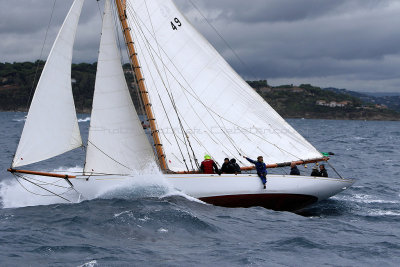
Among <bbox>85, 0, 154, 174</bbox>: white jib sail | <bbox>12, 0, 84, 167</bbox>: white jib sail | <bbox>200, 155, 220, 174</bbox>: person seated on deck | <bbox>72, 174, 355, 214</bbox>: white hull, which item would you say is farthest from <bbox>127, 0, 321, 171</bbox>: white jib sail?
<bbox>12, 0, 84, 167</bbox>: white jib sail

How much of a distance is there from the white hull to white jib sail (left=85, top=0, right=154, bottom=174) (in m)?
0.88

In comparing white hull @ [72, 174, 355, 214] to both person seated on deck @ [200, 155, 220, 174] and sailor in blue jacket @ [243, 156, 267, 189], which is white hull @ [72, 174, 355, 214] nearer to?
sailor in blue jacket @ [243, 156, 267, 189]

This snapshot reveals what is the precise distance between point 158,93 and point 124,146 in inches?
107

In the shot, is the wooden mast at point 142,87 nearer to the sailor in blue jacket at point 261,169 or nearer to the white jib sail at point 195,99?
the white jib sail at point 195,99

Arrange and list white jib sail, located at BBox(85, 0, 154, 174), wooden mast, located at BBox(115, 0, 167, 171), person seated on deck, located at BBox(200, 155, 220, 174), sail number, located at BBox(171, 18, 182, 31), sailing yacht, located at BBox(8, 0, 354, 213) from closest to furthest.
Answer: sailing yacht, located at BBox(8, 0, 354, 213), white jib sail, located at BBox(85, 0, 154, 174), person seated on deck, located at BBox(200, 155, 220, 174), wooden mast, located at BBox(115, 0, 167, 171), sail number, located at BBox(171, 18, 182, 31)

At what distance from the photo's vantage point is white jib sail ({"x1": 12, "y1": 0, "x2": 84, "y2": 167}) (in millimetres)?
16891

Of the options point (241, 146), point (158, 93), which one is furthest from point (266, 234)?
point (158, 93)

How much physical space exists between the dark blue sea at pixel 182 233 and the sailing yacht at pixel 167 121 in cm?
92

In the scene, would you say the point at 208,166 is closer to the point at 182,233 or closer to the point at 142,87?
the point at 142,87

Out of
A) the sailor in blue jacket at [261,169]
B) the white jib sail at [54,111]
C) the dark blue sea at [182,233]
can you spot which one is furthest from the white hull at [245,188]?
the white jib sail at [54,111]

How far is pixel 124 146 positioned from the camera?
1908 cm

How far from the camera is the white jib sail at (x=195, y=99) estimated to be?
66.5 ft

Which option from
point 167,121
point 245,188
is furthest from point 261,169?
point 167,121

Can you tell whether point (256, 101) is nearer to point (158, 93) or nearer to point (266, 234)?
point (158, 93)
